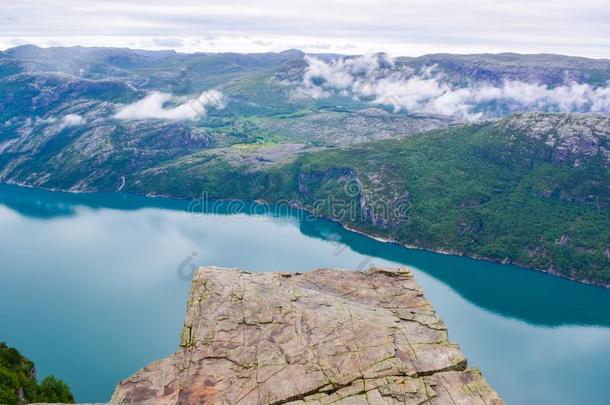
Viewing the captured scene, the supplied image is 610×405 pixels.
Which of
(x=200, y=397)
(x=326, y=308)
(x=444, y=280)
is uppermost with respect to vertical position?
(x=326, y=308)

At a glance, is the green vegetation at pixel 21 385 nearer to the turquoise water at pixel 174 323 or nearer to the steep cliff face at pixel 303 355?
the turquoise water at pixel 174 323

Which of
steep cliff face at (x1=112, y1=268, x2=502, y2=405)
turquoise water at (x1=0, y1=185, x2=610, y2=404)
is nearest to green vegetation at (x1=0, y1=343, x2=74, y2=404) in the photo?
turquoise water at (x1=0, y1=185, x2=610, y2=404)

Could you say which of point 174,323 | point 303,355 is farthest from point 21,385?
point 303,355

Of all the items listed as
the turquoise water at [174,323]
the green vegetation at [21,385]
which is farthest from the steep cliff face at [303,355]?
the turquoise water at [174,323]

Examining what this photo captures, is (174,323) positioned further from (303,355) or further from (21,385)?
(303,355)

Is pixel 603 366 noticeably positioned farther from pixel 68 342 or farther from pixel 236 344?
pixel 68 342

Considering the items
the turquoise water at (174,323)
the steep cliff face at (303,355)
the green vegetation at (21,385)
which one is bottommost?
the turquoise water at (174,323)

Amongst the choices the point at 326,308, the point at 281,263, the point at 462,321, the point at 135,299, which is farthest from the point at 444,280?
the point at 326,308

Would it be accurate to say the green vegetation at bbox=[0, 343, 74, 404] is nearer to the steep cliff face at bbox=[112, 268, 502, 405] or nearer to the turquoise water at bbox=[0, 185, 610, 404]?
the turquoise water at bbox=[0, 185, 610, 404]
